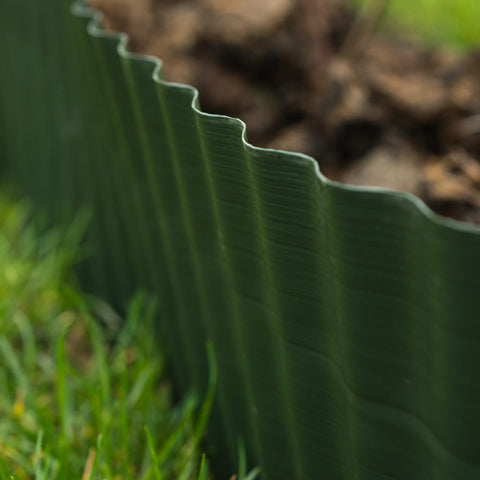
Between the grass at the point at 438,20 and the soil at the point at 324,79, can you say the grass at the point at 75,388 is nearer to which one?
the soil at the point at 324,79

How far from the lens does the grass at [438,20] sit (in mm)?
2531

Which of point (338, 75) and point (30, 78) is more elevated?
point (338, 75)

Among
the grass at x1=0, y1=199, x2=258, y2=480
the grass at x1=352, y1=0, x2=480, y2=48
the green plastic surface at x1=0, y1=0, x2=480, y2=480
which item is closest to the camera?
the green plastic surface at x1=0, y1=0, x2=480, y2=480

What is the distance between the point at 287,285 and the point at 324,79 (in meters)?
1.09

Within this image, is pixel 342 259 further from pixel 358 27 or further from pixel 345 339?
pixel 358 27

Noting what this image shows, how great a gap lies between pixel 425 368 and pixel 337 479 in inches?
12.6

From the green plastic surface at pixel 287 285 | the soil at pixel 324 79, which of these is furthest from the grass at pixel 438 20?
the green plastic surface at pixel 287 285

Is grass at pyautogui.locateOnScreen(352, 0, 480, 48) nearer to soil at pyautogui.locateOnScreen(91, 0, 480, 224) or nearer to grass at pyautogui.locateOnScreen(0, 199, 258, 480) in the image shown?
soil at pyautogui.locateOnScreen(91, 0, 480, 224)

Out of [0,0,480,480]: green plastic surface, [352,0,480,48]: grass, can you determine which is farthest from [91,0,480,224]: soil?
[0,0,480,480]: green plastic surface

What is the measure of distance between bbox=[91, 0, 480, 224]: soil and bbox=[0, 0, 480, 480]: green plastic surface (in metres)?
0.43

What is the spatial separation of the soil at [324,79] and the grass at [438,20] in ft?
0.26

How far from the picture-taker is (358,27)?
99.7 inches

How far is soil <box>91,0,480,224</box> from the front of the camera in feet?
6.71

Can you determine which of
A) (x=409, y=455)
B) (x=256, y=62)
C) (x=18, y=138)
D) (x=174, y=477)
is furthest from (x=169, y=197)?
(x=18, y=138)
